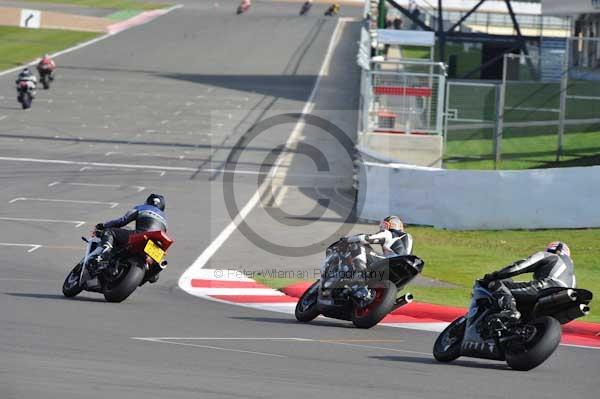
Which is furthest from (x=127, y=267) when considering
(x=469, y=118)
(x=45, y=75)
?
(x=45, y=75)

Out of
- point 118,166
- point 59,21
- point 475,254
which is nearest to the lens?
point 475,254

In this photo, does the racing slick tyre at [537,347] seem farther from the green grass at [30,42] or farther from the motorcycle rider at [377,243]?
the green grass at [30,42]

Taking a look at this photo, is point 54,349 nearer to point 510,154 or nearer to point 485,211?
point 485,211

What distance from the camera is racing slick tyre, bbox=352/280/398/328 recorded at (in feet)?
45.8

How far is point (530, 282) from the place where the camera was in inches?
462

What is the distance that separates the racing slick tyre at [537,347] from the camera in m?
11.2

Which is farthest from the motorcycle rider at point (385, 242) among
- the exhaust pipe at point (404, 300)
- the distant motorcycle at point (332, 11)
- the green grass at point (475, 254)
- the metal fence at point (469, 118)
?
the distant motorcycle at point (332, 11)

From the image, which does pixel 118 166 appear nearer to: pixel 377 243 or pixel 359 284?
pixel 377 243

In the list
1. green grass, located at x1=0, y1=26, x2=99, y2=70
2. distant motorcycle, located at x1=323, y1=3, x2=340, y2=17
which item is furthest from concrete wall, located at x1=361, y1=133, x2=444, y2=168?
distant motorcycle, located at x1=323, y1=3, x2=340, y2=17

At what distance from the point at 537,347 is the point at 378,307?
3035mm

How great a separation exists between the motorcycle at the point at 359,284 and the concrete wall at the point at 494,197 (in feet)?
34.6

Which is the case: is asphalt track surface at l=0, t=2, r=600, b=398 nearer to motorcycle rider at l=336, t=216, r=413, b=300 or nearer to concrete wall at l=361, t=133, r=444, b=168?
motorcycle rider at l=336, t=216, r=413, b=300

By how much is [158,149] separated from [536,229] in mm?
16692

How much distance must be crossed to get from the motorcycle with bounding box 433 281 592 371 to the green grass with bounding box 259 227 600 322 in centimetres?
451
